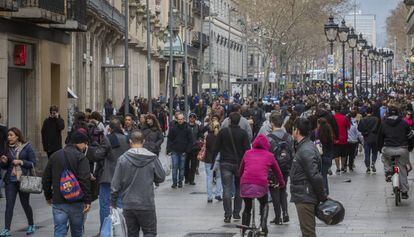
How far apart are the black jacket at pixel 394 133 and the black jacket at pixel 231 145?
11.4 ft

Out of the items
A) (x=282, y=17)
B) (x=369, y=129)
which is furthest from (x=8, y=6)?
(x=282, y=17)

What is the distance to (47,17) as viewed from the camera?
26.1m

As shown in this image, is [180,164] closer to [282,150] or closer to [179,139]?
[179,139]

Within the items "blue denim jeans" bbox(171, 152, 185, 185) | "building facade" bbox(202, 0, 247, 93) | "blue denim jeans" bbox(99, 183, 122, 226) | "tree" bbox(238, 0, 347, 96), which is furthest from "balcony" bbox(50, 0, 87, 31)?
"building facade" bbox(202, 0, 247, 93)

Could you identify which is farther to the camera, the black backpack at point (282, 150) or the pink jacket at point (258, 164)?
the black backpack at point (282, 150)

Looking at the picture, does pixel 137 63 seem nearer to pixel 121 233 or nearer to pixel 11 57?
pixel 11 57

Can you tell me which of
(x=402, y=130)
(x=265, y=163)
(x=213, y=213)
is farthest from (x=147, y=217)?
(x=402, y=130)

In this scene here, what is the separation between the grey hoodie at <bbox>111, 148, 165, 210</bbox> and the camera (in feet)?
39.7

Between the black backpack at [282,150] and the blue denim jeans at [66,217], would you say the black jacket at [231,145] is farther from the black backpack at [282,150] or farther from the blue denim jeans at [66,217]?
the blue denim jeans at [66,217]

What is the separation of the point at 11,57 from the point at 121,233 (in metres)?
14.9

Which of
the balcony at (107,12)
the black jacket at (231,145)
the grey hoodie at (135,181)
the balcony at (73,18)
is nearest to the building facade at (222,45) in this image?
the balcony at (107,12)

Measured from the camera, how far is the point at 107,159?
15.9 metres

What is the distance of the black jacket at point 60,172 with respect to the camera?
1266 cm

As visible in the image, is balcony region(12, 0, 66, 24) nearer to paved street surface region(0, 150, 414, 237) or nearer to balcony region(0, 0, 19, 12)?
balcony region(0, 0, 19, 12)
